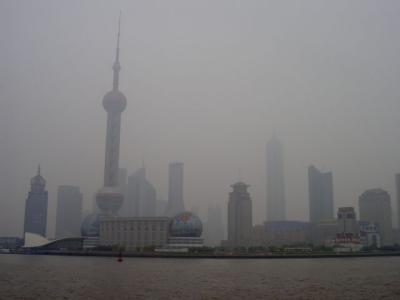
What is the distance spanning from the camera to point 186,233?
625 ft

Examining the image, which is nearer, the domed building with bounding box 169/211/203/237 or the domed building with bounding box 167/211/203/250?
the domed building with bounding box 167/211/203/250

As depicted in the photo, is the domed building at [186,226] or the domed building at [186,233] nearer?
the domed building at [186,233]

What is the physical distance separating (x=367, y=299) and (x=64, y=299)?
84.5 ft

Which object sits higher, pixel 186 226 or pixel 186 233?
pixel 186 226

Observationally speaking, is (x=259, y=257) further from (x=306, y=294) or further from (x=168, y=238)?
(x=306, y=294)

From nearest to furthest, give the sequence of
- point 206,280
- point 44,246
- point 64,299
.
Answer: point 64,299 < point 206,280 < point 44,246

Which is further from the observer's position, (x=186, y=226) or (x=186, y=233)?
(x=186, y=226)

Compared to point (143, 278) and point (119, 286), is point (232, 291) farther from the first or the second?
point (143, 278)

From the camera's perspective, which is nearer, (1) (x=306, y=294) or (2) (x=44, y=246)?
(1) (x=306, y=294)

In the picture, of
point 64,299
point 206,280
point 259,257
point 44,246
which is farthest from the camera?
point 44,246

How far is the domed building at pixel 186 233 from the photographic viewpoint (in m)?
190

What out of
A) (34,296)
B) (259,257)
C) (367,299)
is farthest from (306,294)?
(259,257)

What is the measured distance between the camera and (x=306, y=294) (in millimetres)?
50406

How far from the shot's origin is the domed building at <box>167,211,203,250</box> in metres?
190
